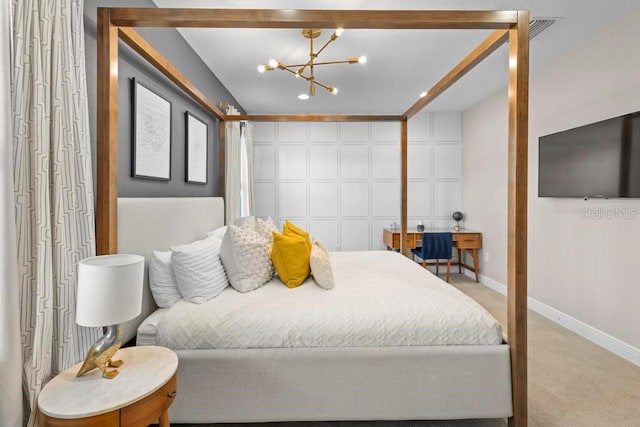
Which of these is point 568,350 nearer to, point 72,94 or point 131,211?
point 131,211

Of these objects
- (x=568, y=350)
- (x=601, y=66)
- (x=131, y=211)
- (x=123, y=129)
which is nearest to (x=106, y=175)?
(x=131, y=211)

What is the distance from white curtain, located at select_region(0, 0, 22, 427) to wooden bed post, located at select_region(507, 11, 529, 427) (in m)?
2.05

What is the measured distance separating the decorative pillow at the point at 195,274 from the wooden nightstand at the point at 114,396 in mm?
554

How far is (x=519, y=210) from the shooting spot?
66.6 inches

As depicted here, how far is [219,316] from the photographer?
1789mm

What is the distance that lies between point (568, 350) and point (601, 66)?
2.33 meters

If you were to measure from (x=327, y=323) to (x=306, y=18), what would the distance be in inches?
59.7

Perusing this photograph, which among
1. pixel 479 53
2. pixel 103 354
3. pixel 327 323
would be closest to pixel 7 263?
pixel 103 354

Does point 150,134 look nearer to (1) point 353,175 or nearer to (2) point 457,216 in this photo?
(1) point 353,175

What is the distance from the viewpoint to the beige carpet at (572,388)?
1882 mm

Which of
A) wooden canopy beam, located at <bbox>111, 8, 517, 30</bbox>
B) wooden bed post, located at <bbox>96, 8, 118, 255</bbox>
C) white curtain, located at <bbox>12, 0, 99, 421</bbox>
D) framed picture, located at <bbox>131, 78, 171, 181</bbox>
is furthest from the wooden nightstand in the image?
wooden canopy beam, located at <bbox>111, 8, 517, 30</bbox>

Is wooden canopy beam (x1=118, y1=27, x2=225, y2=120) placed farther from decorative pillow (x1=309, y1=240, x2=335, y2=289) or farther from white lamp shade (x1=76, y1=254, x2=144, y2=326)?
decorative pillow (x1=309, y1=240, x2=335, y2=289)

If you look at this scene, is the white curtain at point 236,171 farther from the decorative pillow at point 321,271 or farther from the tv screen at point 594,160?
the tv screen at point 594,160

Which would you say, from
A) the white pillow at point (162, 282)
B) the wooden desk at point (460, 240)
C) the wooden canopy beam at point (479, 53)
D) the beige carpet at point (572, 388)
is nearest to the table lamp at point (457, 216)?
the wooden desk at point (460, 240)
